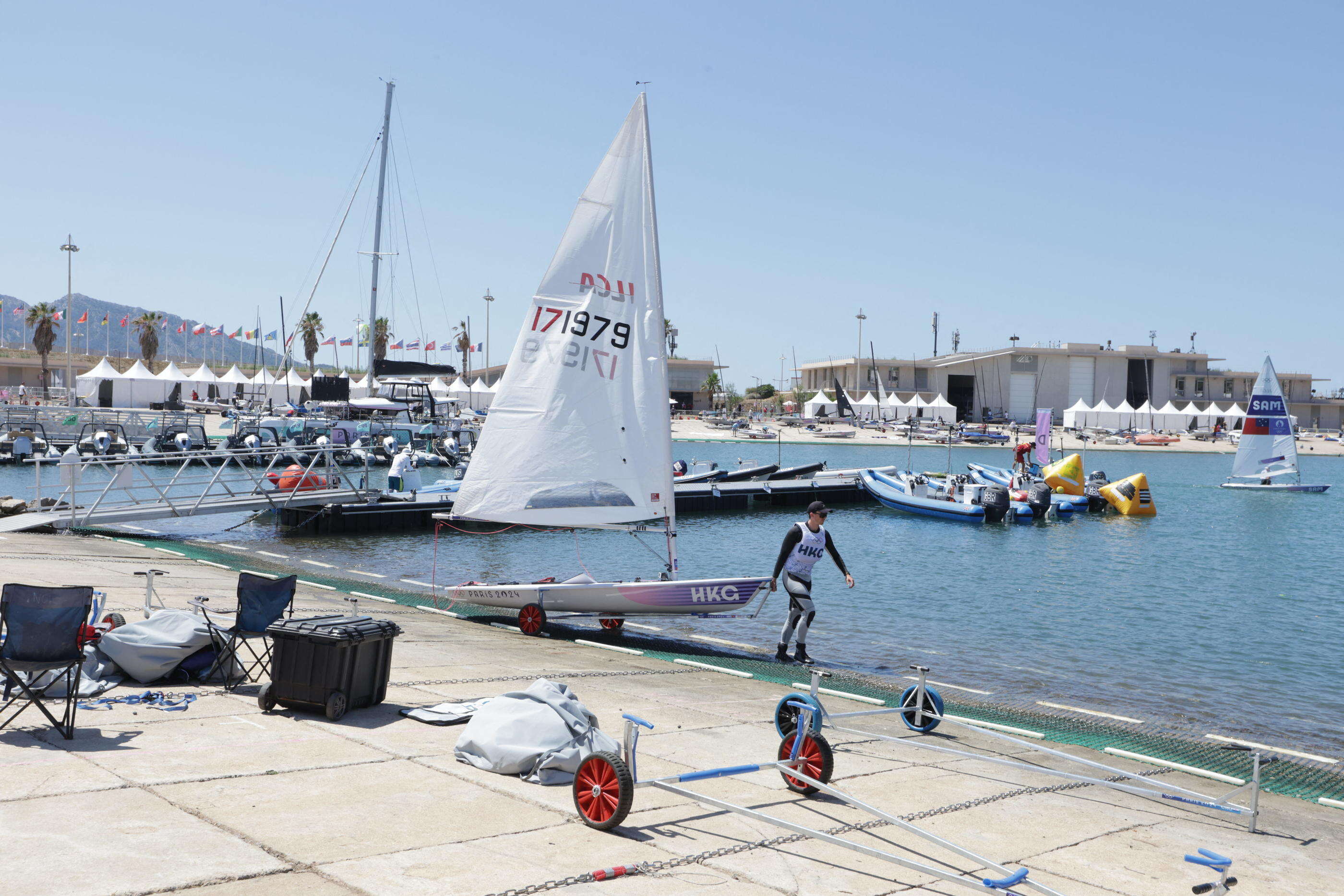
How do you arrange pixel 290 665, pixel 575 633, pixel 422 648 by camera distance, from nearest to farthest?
1. pixel 290 665
2. pixel 422 648
3. pixel 575 633

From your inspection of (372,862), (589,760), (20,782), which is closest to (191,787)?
(20,782)

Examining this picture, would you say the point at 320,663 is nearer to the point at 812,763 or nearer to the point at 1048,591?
the point at 812,763

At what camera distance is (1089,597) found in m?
26.6

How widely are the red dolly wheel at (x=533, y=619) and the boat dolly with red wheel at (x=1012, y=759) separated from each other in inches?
212

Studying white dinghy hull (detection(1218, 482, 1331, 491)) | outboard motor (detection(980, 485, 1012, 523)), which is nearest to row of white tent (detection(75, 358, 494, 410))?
outboard motor (detection(980, 485, 1012, 523))

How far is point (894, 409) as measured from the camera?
439 ft

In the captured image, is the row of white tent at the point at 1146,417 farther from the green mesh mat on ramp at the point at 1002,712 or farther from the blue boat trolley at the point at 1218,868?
the blue boat trolley at the point at 1218,868

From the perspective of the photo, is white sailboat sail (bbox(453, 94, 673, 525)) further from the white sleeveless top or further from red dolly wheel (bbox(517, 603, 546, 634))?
the white sleeveless top

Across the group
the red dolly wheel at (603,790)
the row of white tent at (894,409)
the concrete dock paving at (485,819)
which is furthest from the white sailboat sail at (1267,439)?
the row of white tent at (894,409)

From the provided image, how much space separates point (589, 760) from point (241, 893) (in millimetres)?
2193

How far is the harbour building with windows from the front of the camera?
141375 mm

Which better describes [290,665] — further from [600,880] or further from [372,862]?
[600,880]

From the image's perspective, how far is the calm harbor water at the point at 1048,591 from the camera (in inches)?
655

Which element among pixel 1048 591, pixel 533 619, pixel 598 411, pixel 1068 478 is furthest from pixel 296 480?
pixel 1068 478
